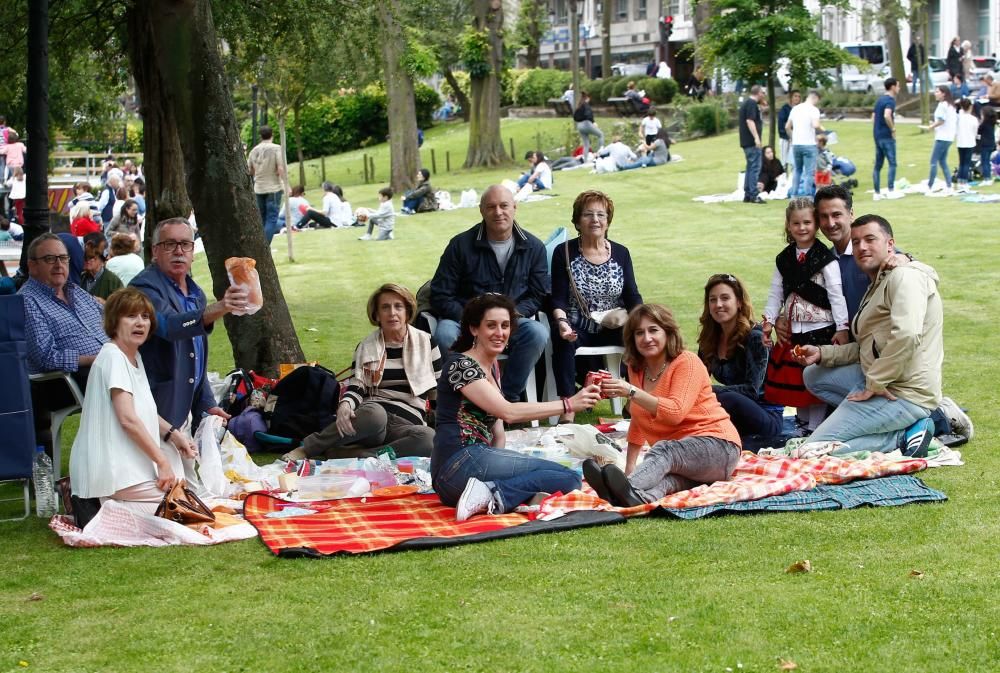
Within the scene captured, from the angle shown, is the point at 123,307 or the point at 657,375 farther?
the point at 657,375

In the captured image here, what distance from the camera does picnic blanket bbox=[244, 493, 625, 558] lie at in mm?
6164

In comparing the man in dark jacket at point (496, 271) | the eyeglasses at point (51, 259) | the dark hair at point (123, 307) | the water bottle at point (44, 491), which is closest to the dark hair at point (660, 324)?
the man in dark jacket at point (496, 271)

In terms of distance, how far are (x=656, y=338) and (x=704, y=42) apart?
22721mm

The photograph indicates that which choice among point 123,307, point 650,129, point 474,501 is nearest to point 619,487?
point 474,501

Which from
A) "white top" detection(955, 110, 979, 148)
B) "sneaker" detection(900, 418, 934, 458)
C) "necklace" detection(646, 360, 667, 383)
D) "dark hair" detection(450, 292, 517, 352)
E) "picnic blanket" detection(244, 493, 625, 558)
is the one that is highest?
"white top" detection(955, 110, 979, 148)

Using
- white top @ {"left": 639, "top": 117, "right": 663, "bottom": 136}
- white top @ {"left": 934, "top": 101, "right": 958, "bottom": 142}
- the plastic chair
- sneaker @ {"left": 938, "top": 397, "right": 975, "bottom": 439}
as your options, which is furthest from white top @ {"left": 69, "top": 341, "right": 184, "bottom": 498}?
white top @ {"left": 639, "top": 117, "right": 663, "bottom": 136}

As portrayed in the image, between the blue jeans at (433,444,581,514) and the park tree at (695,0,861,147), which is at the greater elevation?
the park tree at (695,0,861,147)

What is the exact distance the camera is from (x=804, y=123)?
21906mm

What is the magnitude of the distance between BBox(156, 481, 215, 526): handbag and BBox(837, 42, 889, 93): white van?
37.5 meters

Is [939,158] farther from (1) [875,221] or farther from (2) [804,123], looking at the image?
(1) [875,221]

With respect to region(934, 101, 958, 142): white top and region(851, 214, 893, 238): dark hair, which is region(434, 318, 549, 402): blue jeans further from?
region(934, 101, 958, 142): white top

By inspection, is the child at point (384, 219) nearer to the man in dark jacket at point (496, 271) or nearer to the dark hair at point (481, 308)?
the man in dark jacket at point (496, 271)

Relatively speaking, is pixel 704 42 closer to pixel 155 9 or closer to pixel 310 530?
pixel 155 9

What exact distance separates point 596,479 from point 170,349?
2.38 metres
